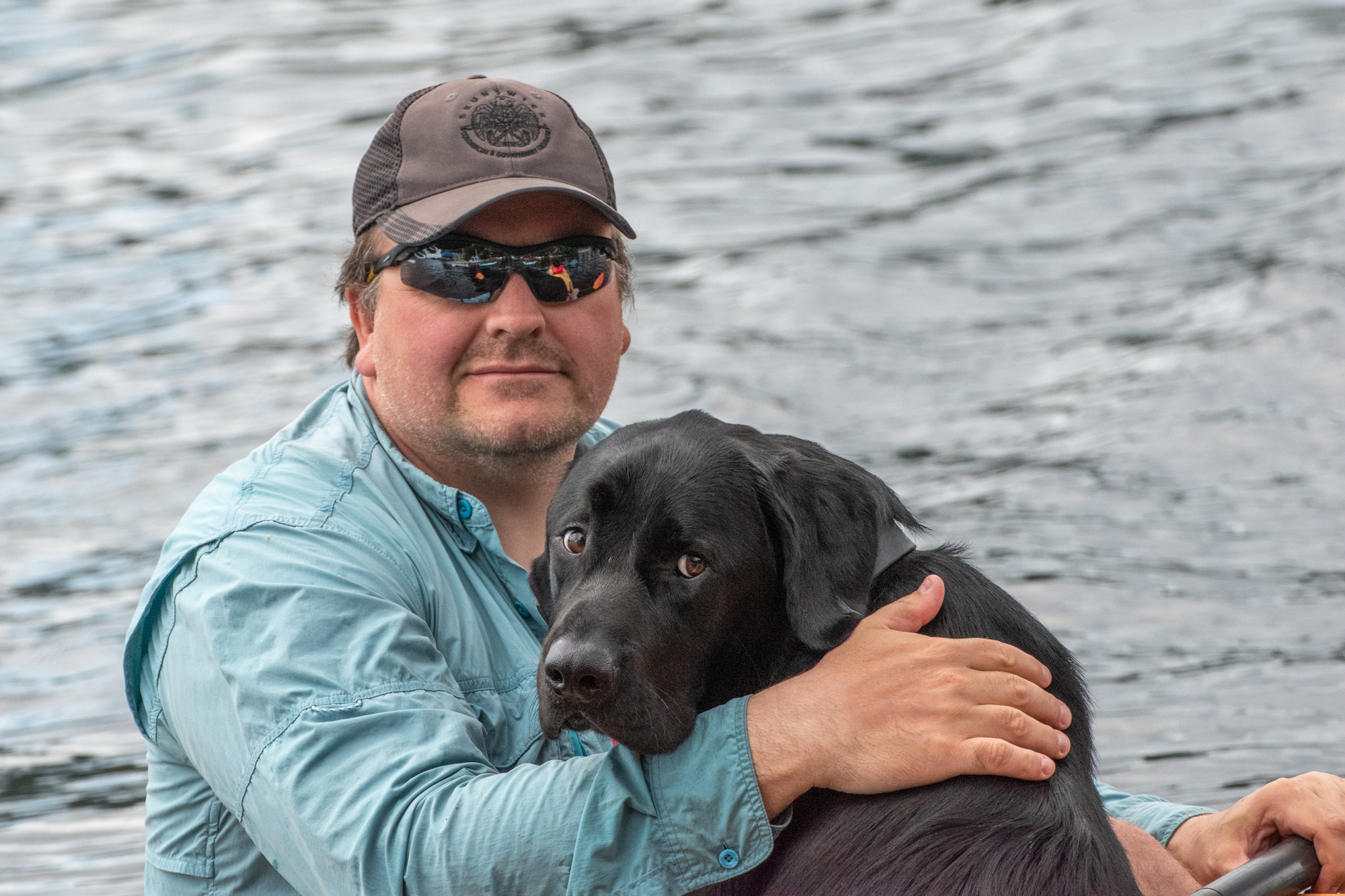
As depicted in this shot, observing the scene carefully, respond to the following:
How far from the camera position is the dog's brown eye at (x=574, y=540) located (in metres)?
2.83

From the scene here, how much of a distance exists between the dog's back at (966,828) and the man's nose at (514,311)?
1.16m

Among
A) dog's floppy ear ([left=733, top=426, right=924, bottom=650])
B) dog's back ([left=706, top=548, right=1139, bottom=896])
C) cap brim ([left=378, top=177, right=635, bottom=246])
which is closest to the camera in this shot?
dog's back ([left=706, top=548, right=1139, bottom=896])

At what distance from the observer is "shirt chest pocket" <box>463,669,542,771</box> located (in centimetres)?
312

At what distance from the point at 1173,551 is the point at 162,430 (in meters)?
7.78

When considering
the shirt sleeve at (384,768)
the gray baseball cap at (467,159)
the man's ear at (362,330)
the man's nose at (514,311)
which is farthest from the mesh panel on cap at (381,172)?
the shirt sleeve at (384,768)

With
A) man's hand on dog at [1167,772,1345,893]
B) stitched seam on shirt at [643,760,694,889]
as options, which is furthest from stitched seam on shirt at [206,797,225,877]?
man's hand on dog at [1167,772,1345,893]

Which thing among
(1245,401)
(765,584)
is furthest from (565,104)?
(1245,401)

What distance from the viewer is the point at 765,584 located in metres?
2.77

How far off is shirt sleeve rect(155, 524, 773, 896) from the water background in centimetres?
353

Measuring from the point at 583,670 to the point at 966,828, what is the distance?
700 mm

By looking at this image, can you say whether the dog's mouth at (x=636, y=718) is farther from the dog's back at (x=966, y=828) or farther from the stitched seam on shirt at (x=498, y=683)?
the stitched seam on shirt at (x=498, y=683)

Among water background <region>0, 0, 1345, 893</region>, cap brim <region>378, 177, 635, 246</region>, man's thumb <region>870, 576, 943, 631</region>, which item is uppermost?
cap brim <region>378, 177, 635, 246</region>

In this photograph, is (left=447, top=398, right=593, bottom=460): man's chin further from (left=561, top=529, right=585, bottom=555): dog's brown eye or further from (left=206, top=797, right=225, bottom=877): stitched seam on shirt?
(left=206, top=797, right=225, bottom=877): stitched seam on shirt

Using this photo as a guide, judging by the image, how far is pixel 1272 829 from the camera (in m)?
3.18
